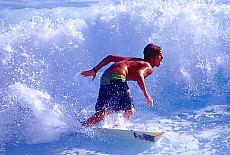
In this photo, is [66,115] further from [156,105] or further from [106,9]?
[106,9]

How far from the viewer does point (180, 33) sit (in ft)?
36.8

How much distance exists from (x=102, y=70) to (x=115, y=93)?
5.75 m

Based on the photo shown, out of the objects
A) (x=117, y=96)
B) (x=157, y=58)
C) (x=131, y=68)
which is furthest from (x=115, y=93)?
(x=157, y=58)

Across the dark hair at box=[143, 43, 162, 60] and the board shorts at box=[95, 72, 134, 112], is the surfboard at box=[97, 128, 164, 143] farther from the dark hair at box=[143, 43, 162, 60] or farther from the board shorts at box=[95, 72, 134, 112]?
the dark hair at box=[143, 43, 162, 60]

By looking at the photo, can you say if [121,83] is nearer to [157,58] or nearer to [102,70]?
→ [157,58]

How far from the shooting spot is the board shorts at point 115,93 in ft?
16.0

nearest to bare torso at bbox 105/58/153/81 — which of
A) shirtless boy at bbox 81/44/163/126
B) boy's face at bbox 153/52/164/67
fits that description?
shirtless boy at bbox 81/44/163/126

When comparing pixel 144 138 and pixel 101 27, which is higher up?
pixel 101 27

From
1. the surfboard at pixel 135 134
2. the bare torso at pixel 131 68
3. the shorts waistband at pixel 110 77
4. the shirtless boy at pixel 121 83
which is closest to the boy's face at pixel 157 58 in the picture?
the shirtless boy at pixel 121 83

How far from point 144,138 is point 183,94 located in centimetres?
314

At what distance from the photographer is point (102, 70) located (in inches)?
418

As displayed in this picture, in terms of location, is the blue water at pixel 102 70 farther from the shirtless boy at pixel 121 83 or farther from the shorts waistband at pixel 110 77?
the shorts waistband at pixel 110 77

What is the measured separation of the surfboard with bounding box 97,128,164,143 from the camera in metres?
4.73

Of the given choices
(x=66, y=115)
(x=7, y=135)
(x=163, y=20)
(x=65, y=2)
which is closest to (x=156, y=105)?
(x=66, y=115)
